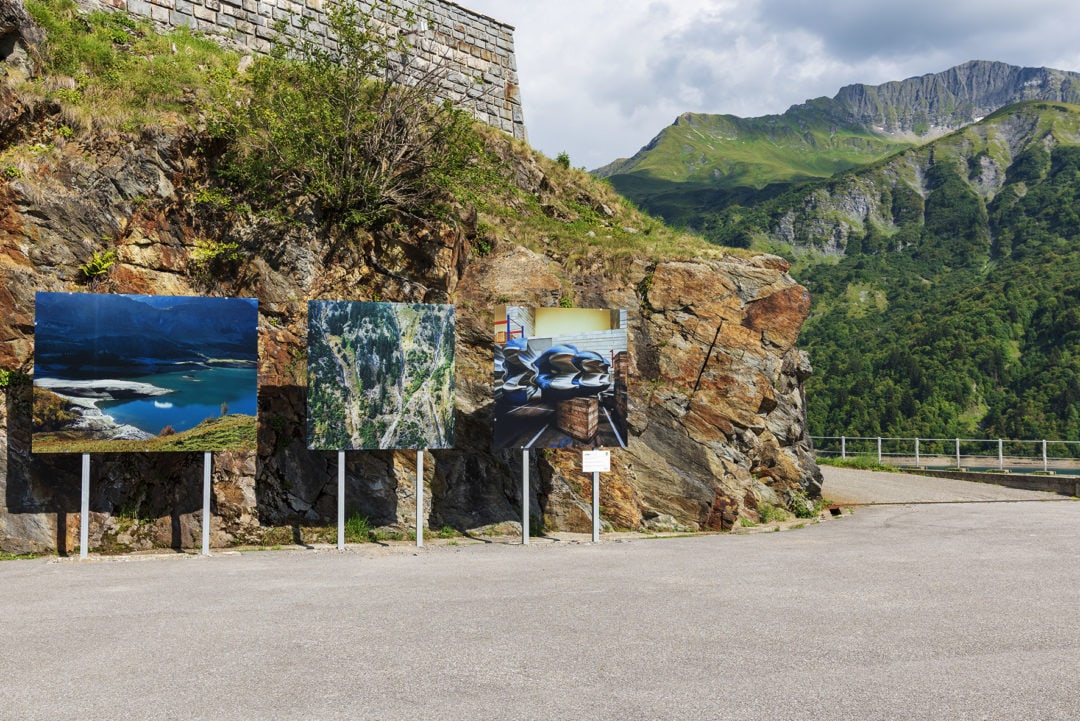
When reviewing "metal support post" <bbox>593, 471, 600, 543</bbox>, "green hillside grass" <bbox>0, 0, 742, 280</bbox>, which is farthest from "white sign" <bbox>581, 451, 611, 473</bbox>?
"green hillside grass" <bbox>0, 0, 742, 280</bbox>

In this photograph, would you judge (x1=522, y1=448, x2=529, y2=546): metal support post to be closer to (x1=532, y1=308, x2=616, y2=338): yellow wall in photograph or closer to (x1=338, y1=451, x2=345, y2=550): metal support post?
(x1=532, y1=308, x2=616, y2=338): yellow wall in photograph

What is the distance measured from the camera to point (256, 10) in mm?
20266

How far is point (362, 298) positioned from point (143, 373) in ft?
15.4

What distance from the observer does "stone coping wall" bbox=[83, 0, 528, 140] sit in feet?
63.1

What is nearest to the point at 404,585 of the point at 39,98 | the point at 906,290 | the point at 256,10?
the point at 39,98

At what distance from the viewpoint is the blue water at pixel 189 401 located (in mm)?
12719

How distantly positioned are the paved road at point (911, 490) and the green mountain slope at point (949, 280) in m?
47.2

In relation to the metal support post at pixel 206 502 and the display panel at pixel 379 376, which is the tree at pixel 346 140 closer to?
the display panel at pixel 379 376

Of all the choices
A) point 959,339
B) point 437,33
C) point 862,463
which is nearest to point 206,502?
point 437,33

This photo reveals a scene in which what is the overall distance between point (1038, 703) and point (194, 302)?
12.2 metres

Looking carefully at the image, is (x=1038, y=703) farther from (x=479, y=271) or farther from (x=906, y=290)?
(x=906, y=290)

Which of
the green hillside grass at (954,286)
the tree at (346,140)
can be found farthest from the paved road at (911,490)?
the green hillside grass at (954,286)

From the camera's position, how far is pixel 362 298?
16422 mm

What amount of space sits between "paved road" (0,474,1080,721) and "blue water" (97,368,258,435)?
216 centimetres
